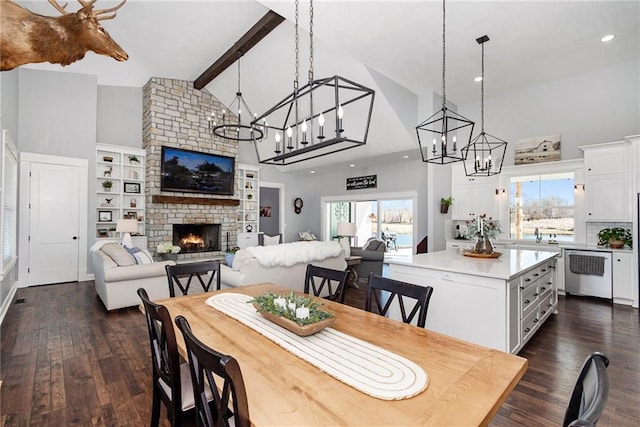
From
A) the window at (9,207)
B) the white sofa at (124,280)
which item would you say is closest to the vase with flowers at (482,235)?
the white sofa at (124,280)

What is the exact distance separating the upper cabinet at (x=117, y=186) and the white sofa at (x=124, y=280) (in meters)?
2.70

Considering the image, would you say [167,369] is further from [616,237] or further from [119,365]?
[616,237]

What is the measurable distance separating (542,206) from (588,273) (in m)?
1.42

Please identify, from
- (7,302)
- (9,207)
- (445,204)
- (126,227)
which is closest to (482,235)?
(445,204)

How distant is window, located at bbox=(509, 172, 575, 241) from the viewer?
560 centimetres

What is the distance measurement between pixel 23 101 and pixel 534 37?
8527mm

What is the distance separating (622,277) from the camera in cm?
464

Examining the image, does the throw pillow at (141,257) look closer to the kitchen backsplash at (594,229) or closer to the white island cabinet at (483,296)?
the white island cabinet at (483,296)

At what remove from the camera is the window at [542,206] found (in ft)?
18.4

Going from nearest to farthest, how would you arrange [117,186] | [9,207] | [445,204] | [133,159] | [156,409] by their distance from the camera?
[156,409] < [9,207] < [445,204] < [117,186] < [133,159]

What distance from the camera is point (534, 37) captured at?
4312 mm

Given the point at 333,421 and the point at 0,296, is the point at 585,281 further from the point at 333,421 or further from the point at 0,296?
the point at 0,296

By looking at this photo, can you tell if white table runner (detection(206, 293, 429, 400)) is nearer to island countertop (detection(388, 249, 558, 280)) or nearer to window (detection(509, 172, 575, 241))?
island countertop (detection(388, 249, 558, 280))

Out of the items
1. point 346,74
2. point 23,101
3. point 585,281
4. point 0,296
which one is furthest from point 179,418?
point 23,101
